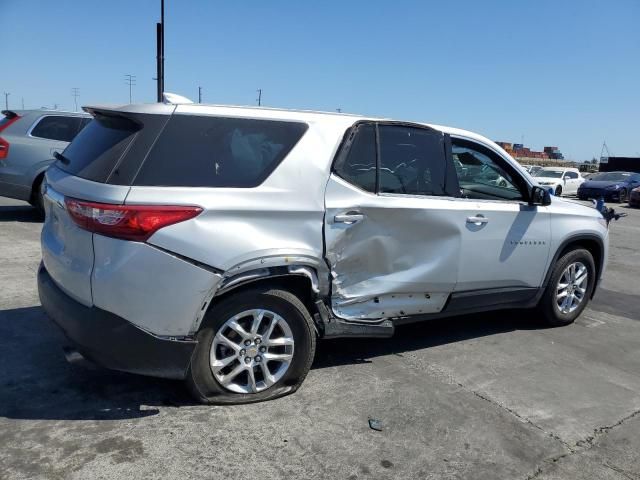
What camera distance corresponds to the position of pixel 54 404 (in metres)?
3.32

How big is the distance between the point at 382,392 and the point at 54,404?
2.05 metres

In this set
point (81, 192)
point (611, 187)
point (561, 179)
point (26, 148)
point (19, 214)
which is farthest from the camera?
point (561, 179)

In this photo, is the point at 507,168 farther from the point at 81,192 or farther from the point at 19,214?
the point at 19,214

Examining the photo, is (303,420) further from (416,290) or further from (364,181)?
(364,181)

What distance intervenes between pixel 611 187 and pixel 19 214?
24115mm

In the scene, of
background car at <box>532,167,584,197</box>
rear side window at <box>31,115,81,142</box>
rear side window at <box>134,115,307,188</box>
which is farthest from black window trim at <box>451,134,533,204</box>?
background car at <box>532,167,584,197</box>

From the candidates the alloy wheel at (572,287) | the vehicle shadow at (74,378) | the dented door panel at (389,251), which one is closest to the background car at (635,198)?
the alloy wheel at (572,287)

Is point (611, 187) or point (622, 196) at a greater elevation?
point (611, 187)

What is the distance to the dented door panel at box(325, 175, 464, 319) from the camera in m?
3.71

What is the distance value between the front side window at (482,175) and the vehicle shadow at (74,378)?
1.33m

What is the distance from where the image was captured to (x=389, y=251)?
3.95 meters

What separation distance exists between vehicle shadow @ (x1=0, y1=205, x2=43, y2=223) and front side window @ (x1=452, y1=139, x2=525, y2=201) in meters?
7.76

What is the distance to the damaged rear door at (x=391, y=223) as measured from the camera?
3.74m

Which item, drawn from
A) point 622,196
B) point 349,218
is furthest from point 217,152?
point 622,196
